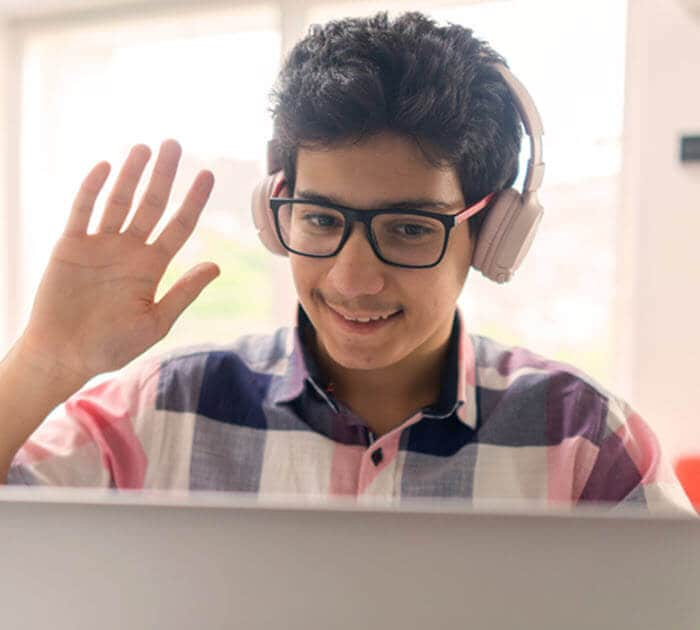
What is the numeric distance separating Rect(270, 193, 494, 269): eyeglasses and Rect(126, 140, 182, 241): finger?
0.10 meters

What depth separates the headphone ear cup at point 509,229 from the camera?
0.60 meters

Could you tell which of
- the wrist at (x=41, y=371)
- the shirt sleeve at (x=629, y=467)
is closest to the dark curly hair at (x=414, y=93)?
the shirt sleeve at (x=629, y=467)

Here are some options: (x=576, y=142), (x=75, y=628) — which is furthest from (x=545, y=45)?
(x=75, y=628)

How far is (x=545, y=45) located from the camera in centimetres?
59

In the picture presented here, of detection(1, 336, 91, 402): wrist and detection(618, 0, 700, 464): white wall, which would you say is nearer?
detection(618, 0, 700, 464): white wall

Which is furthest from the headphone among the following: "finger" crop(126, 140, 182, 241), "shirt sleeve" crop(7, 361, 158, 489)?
"shirt sleeve" crop(7, 361, 158, 489)

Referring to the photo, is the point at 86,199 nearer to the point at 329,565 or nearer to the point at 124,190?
the point at 124,190

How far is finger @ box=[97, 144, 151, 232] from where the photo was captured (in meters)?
0.66

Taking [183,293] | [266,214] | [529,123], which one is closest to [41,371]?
[183,293]

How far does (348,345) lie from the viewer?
0.66 m

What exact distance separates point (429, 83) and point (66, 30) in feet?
1.11

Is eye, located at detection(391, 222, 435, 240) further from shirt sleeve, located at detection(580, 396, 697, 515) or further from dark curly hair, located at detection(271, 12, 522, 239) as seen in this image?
shirt sleeve, located at detection(580, 396, 697, 515)

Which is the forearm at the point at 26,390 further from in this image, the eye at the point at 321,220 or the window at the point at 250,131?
the eye at the point at 321,220

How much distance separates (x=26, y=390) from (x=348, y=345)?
307mm
